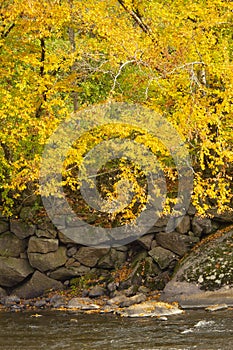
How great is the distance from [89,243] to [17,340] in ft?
22.6

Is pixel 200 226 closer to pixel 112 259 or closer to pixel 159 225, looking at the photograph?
pixel 159 225

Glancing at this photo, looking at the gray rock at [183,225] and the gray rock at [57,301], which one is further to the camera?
the gray rock at [183,225]

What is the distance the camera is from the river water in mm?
12422

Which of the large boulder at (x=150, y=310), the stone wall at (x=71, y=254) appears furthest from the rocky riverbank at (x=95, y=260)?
the large boulder at (x=150, y=310)

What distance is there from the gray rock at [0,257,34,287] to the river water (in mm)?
3354

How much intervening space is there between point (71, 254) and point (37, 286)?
1.50 meters

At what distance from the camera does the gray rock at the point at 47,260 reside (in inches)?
786

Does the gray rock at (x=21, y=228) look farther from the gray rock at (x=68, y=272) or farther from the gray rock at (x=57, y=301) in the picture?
the gray rock at (x=57, y=301)

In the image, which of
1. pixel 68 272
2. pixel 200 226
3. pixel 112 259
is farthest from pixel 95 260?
pixel 200 226

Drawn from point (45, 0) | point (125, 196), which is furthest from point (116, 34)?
point (125, 196)

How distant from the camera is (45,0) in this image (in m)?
17.8

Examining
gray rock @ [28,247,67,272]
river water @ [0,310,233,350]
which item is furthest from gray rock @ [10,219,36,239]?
river water @ [0,310,233,350]

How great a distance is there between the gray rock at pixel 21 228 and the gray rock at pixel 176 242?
14.1ft

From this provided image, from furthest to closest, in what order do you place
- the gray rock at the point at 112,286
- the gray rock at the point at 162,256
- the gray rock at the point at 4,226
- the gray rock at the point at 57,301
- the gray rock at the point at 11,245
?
the gray rock at the point at 4,226 < the gray rock at the point at 11,245 < the gray rock at the point at 162,256 < the gray rock at the point at 112,286 < the gray rock at the point at 57,301
